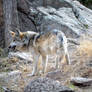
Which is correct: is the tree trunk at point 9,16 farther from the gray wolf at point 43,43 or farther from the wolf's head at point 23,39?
the gray wolf at point 43,43

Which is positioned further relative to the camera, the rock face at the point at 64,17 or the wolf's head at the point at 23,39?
the rock face at the point at 64,17

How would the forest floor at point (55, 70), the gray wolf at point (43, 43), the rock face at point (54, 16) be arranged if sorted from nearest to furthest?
the forest floor at point (55, 70)
the gray wolf at point (43, 43)
the rock face at point (54, 16)

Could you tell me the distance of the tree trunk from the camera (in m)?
12.6

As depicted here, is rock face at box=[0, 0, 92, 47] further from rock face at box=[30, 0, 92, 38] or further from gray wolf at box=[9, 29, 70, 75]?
gray wolf at box=[9, 29, 70, 75]

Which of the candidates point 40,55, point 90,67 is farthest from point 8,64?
point 90,67

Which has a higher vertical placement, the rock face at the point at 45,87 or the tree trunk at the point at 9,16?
the tree trunk at the point at 9,16

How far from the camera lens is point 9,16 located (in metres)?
12.7

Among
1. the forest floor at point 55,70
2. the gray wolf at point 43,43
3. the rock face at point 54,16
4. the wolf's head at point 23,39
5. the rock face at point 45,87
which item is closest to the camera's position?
the rock face at point 45,87

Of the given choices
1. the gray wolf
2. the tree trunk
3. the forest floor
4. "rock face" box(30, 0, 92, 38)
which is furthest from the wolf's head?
"rock face" box(30, 0, 92, 38)

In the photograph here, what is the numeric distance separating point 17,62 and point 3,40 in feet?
12.2

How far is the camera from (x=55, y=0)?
48.0ft

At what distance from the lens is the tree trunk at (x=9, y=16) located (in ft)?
41.3

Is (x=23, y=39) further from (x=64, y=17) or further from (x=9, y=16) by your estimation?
(x=64, y=17)

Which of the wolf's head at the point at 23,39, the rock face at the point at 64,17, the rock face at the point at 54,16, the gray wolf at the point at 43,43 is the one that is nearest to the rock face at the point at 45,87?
the gray wolf at the point at 43,43
